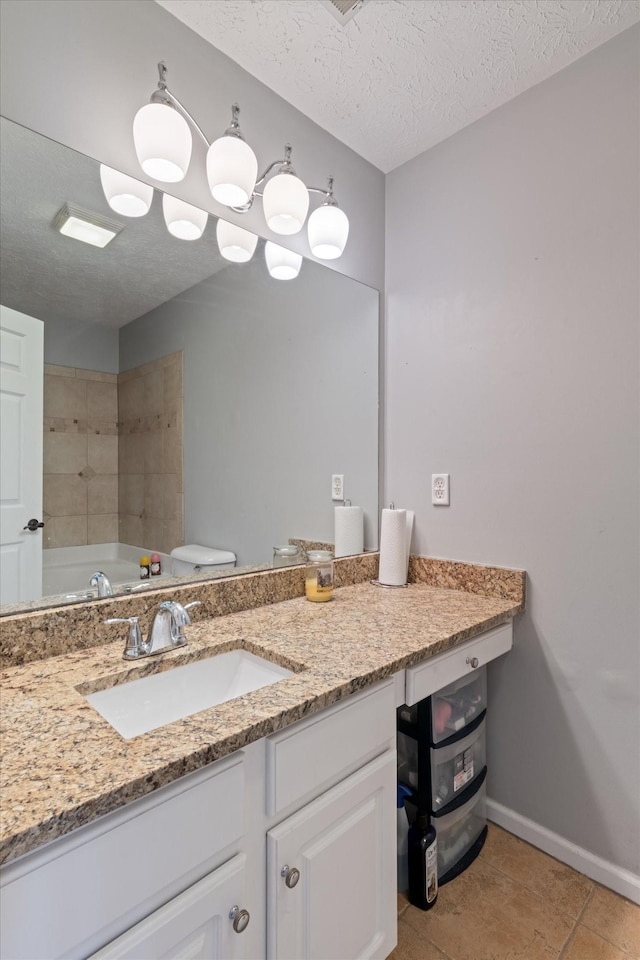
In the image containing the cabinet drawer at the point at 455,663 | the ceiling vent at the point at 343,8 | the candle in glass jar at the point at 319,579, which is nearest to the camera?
the cabinet drawer at the point at 455,663

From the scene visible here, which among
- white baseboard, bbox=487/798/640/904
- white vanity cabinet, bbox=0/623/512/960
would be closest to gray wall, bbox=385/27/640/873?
white baseboard, bbox=487/798/640/904

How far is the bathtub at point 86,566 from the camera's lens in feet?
3.65

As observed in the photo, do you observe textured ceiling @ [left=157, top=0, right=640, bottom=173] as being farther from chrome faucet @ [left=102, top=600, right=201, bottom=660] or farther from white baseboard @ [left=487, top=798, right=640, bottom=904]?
white baseboard @ [left=487, top=798, right=640, bottom=904]

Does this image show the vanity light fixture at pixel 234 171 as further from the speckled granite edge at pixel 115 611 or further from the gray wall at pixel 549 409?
the speckled granite edge at pixel 115 611

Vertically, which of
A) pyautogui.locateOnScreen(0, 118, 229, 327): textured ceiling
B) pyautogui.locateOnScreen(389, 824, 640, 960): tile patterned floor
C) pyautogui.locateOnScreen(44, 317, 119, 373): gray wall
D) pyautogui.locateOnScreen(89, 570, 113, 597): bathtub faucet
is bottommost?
pyautogui.locateOnScreen(389, 824, 640, 960): tile patterned floor

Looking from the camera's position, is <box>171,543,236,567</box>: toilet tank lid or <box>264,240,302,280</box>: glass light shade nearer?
<box>171,543,236,567</box>: toilet tank lid

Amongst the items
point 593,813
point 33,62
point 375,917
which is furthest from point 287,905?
point 33,62

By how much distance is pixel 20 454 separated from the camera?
1051 mm

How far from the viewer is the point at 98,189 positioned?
1.18 meters

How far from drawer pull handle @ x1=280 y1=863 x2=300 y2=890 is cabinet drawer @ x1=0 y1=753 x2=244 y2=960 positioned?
0.15m

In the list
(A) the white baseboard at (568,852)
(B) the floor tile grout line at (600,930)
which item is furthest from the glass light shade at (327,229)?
(B) the floor tile grout line at (600,930)

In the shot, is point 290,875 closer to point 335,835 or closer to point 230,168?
point 335,835

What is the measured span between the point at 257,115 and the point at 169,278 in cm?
64

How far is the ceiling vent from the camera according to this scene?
128 centimetres
